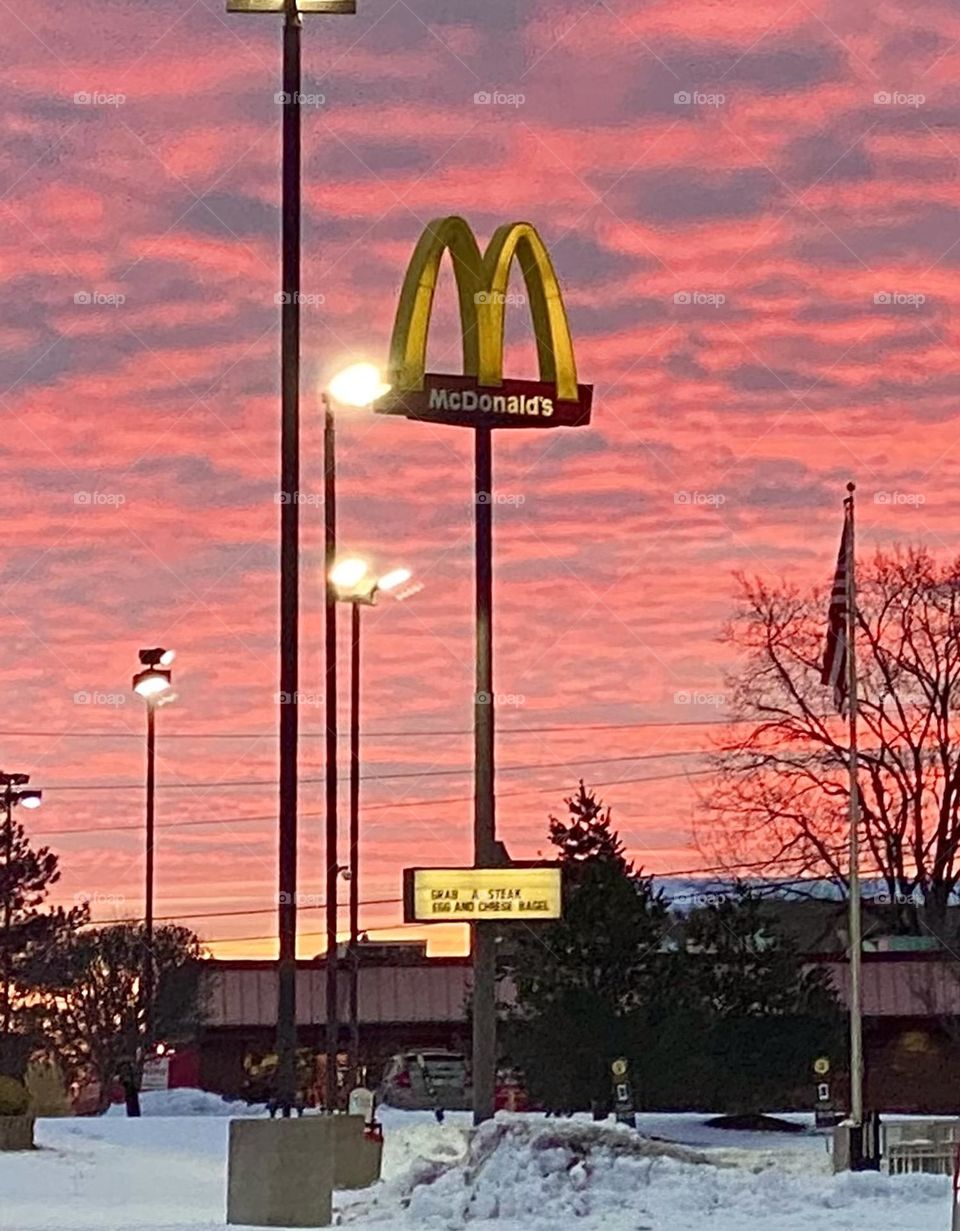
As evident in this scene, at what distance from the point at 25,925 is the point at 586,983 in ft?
97.0

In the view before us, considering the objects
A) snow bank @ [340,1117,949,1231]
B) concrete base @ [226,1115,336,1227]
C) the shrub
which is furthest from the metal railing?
the shrub

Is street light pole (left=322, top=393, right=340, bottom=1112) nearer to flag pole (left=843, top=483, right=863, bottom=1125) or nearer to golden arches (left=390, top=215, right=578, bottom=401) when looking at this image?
golden arches (left=390, top=215, right=578, bottom=401)

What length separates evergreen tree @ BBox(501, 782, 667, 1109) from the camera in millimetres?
54625

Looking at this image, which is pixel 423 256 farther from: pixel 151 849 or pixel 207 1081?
pixel 207 1081

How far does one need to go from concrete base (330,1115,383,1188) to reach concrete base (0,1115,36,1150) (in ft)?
21.4

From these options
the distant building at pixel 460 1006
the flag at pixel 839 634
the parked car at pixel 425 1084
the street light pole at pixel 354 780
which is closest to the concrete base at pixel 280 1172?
the flag at pixel 839 634

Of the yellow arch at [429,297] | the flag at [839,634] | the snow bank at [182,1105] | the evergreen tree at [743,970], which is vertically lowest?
the snow bank at [182,1105]

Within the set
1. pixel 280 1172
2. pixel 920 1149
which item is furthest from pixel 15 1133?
pixel 280 1172

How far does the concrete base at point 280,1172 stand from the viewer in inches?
898

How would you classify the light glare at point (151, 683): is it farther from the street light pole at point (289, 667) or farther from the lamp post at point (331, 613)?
the street light pole at point (289, 667)

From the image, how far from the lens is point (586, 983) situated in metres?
54.8

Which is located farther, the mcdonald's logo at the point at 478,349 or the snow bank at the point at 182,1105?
the snow bank at the point at 182,1105

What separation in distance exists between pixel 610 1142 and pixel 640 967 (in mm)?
26443

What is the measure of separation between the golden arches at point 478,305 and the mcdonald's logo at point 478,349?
0.04 ft
